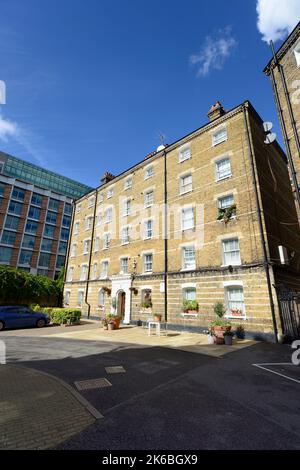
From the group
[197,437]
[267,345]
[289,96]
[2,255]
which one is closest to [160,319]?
[267,345]

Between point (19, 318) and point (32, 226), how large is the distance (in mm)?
36839

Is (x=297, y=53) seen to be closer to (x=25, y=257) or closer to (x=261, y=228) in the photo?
(x=261, y=228)

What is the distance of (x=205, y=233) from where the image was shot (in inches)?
666

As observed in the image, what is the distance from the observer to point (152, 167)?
76.2ft

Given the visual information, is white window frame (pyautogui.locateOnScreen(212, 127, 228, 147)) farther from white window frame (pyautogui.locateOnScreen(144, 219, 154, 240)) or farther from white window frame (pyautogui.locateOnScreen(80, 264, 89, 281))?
white window frame (pyautogui.locateOnScreen(80, 264, 89, 281))

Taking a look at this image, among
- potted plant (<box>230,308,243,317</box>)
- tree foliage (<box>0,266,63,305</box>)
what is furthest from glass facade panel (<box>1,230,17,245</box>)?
potted plant (<box>230,308,243,317</box>)

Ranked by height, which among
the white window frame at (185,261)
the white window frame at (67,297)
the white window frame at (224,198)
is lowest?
the white window frame at (67,297)

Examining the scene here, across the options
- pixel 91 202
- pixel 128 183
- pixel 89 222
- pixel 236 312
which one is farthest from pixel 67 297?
pixel 236 312

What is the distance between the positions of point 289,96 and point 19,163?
74.4m

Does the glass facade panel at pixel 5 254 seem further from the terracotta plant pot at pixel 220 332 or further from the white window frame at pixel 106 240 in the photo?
the terracotta plant pot at pixel 220 332

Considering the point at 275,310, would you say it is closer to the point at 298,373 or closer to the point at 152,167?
the point at 298,373

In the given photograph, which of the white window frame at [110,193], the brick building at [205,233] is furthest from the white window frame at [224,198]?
the white window frame at [110,193]

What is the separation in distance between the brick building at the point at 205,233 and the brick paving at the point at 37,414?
1134 cm

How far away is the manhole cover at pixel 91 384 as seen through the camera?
5773 millimetres
